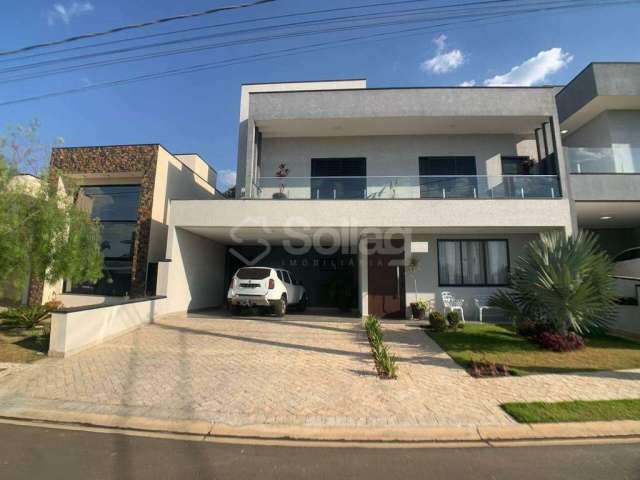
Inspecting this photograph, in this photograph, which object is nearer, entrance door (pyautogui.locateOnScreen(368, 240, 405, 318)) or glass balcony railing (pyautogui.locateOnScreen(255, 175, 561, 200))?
glass balcony railing (pyautogui.locateOnScreen(255, 175, 561, 200))

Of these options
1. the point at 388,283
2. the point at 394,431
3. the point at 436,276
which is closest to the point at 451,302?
the point at 436,276

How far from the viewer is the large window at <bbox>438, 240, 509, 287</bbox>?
13062mm

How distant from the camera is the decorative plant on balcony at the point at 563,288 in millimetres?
7770

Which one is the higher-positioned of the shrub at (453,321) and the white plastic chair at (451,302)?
the white plastic chair at (451,302)

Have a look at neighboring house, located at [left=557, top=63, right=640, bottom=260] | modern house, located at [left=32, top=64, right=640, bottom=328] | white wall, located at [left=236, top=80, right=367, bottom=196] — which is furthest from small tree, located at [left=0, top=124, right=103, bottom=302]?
neighboring house, located at [left=557, top=63, right=640, bottom=260]

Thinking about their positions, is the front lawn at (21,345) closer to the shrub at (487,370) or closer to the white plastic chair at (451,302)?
the shrub at (487,370)

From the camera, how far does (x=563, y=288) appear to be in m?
7.80

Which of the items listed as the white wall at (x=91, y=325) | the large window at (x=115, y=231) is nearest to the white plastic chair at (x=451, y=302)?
the white wall at (x=91, y=325)

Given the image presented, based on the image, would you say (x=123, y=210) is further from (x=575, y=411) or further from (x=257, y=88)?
(x=575, y=411)

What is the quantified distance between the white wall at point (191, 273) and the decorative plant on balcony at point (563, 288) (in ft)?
36.5

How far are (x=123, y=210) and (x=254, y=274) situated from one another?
7693 millimetres

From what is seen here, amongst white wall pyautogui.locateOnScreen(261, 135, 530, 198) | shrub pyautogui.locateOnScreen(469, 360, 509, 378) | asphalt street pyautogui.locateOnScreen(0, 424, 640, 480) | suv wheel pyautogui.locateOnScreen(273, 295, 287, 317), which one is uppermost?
white wall pyautogui.locateOnScreen(261, 135, 530, 198)

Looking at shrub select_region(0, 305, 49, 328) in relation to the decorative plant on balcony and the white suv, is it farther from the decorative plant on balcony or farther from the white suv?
the decorative plant on balcony

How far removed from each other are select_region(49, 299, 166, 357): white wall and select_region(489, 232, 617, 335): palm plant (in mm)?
10654
